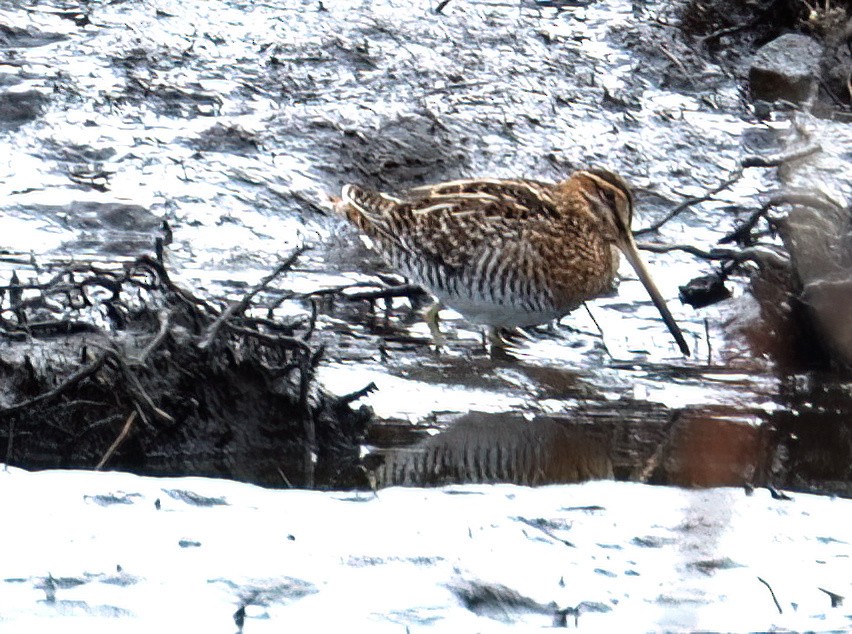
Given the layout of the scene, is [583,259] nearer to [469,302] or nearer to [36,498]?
[469,302]

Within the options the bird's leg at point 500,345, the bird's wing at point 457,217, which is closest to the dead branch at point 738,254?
the bird's wing at point 457,217

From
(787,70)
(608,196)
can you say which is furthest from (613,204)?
(787,70)

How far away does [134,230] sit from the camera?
22.3 feet

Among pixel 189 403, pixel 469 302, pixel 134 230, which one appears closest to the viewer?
pixel 189 403

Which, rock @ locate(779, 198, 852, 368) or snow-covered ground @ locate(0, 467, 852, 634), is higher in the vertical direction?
rock @ locate(779, 198, 852, 368)

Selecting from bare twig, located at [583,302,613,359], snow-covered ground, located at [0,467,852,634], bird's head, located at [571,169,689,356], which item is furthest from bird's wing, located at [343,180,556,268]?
snow-covered ground, located at [0,467,852,634]

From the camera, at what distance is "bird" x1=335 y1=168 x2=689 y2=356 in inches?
230

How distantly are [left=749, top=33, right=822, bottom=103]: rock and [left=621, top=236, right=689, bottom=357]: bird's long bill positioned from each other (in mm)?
2914

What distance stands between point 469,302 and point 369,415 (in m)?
1.05

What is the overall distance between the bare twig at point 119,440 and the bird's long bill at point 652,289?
82.0 inches

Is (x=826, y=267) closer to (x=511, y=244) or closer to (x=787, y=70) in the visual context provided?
(x=511, y=244)

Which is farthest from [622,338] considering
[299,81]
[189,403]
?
[299,81]

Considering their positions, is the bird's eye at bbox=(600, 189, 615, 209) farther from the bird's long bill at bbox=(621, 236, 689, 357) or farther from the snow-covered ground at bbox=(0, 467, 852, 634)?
the snow-covered ground at bbox=(0, 467, 852, 634)

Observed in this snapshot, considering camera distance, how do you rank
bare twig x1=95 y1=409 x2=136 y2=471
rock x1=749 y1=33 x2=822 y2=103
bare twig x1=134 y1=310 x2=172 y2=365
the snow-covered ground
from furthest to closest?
rock x1=749 y1=33 x2=822 y2=103 < bare twig x1=134 y1=310 x2=172 y2=365 < bare twig x1=95 y1=409 x2=136 y2=471 < the snow-covered ground
